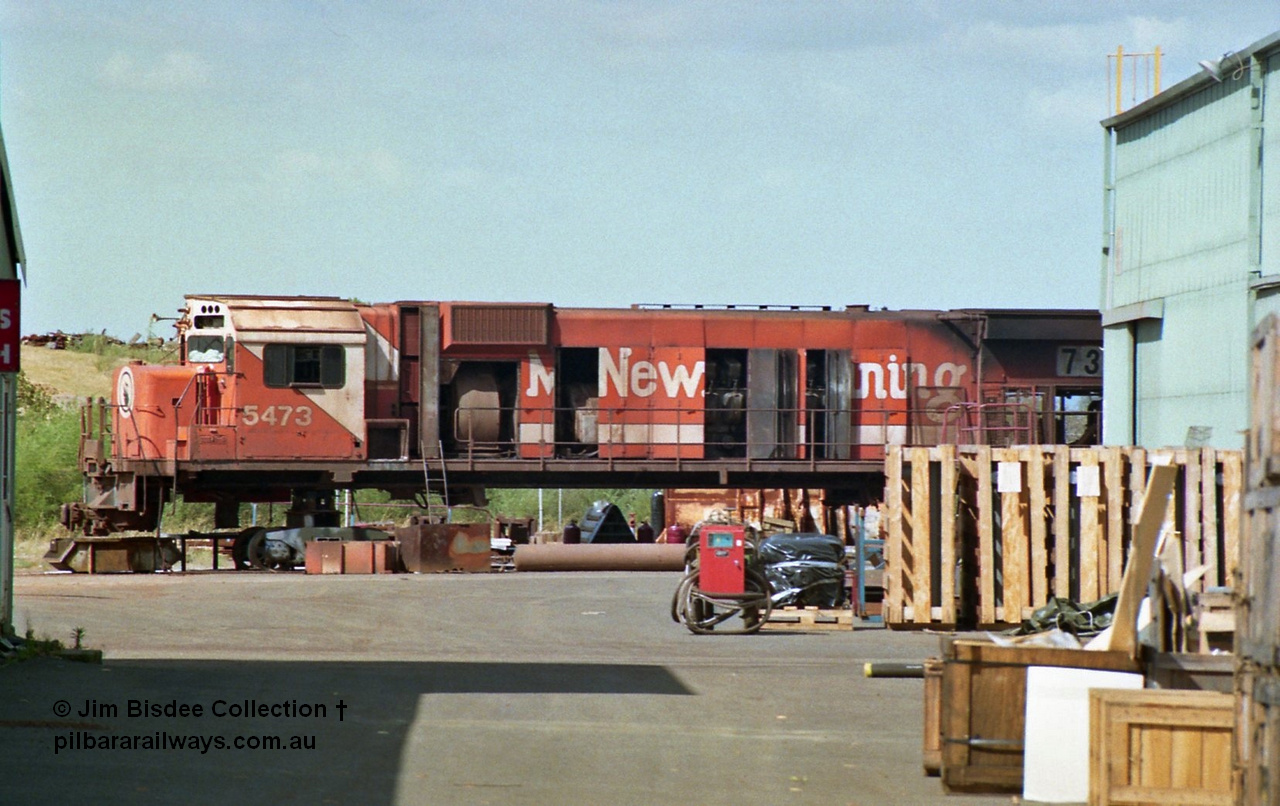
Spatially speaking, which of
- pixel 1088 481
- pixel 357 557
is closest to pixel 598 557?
pixel 357 557

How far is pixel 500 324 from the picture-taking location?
1036 inches

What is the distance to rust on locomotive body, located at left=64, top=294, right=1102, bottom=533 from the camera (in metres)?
25.7

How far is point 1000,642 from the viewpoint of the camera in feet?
26.6

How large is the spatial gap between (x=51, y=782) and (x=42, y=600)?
38.1 ft

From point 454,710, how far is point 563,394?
55.3 feet

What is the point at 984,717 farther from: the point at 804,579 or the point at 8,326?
the point at 804,579

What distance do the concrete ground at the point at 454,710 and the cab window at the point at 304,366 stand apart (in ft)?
26.6

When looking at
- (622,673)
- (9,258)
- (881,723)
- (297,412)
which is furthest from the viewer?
(297,412)

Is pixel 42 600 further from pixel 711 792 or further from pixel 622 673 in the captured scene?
pixel 711 792

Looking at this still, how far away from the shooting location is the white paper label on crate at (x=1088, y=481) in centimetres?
1227

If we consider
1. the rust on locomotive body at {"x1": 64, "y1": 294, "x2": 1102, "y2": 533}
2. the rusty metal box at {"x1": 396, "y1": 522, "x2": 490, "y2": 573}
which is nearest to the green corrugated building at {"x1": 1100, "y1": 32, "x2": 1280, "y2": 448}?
the rust on locomotive body at {"x1": 64, "y1": 294, "x2": 1102, "y2": 533}

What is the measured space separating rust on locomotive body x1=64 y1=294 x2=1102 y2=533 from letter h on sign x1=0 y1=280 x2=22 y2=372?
14.7 metres

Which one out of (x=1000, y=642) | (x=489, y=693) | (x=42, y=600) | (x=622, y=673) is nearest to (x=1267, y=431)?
(x=1000, y=642)

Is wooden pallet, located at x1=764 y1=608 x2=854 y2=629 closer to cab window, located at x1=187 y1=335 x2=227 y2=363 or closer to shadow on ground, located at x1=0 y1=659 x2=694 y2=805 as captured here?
shadow on ground, located at x1=0 y1=659 x2=694 y2=805
